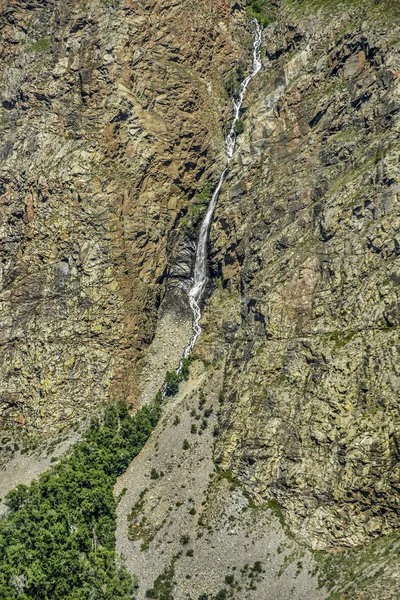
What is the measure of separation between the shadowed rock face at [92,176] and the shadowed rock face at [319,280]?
12955 mm

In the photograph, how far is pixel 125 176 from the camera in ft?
424

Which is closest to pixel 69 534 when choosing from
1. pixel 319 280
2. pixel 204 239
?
pixel 319 280

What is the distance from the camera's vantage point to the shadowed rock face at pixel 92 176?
123 m

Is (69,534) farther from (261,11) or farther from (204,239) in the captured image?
(261,11)

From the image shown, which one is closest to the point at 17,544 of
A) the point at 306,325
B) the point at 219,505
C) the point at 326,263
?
the point at 219,505

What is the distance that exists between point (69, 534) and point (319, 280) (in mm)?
53955

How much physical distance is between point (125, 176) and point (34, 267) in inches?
1012

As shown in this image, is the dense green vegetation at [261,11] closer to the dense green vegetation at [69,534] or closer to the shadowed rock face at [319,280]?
the shadowed rock face at [319,280]

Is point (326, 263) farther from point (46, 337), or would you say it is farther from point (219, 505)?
point (46, 337)

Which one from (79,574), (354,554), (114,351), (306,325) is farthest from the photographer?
(114,351)

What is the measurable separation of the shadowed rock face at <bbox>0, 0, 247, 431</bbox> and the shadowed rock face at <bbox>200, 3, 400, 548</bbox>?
42.5 feet

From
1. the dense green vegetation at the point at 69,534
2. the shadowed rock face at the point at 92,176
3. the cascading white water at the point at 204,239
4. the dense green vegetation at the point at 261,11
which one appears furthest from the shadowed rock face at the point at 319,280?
the dense green vegetation at the point at 69,534

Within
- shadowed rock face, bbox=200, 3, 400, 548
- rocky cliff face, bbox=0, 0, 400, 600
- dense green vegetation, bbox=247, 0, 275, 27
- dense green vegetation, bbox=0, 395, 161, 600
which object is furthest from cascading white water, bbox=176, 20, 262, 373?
dense green vegetation, bbox=0, 395, 161, 600

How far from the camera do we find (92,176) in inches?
5027
